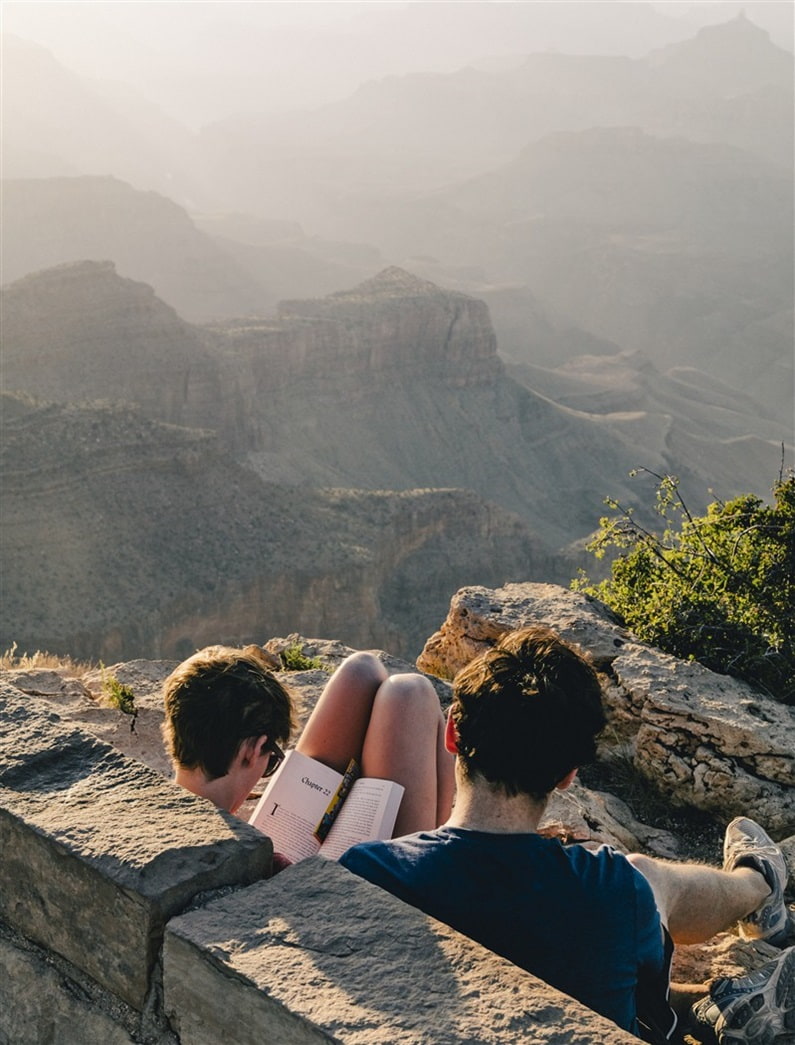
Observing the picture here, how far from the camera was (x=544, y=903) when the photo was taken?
3.03 meters

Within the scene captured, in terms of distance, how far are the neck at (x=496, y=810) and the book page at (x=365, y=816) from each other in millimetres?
1001

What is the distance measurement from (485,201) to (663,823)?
6904 inches

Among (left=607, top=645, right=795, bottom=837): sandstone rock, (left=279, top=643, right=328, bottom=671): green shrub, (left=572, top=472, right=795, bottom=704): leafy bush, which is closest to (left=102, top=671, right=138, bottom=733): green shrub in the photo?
(left=279, top=643, right=328, bottom=671): green shrub

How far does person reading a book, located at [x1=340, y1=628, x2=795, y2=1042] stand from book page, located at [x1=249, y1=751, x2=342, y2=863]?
107 centimetres

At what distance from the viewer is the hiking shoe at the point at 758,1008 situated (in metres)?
3.26

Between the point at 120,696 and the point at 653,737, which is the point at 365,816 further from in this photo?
the point at 120,696

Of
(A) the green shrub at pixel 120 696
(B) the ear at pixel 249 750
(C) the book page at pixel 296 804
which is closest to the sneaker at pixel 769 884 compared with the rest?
(C) the book page at pixel 296 804

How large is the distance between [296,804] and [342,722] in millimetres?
454

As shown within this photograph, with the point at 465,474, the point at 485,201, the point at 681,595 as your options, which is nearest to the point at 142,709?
the point at 681,595

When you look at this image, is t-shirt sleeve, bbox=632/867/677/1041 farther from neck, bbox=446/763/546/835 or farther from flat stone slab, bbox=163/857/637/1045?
flat stone slab, bbox=163/857/637/1045

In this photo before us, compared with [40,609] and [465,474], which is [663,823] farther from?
[465,474]

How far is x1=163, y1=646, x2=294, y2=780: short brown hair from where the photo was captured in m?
3.84

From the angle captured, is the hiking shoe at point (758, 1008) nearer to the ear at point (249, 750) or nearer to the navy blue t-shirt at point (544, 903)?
the navy blue t-shirt at point (544, 903)

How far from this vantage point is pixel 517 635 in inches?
131
